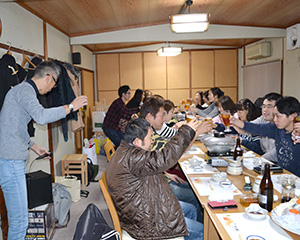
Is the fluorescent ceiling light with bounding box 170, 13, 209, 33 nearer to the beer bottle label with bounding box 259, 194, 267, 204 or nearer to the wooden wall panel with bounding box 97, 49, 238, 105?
the beer bottle label with bounding box 259, 194, 267, 204

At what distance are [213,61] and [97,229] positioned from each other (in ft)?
22.6

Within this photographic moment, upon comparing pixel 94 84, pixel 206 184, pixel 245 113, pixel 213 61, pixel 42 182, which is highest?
pixel 213 61

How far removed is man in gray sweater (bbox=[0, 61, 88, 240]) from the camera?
198 cm

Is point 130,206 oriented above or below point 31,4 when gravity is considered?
below

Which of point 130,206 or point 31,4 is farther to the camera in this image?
point 31,4

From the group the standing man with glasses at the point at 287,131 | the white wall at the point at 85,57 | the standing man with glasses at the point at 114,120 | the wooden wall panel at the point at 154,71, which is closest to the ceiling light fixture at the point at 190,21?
the standing man with glasses at the point at 287,131

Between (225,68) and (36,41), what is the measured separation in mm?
5322

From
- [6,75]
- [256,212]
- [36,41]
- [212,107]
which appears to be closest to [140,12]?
[36,41]

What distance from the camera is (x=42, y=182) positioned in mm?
2699

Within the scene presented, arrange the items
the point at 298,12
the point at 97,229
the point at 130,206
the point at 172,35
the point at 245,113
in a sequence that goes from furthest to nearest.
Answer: the point at 172,35, the point at 298,12, the point at 245,113, the point at 130,206, the point at 97,229

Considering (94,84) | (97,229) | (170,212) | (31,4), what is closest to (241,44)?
(94,84)

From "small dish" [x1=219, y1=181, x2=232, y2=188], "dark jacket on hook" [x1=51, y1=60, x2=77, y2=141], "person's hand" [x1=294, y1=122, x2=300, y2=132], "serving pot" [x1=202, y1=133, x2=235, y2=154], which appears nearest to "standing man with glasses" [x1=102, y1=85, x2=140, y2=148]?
"dark jacket on hook" [x1=51, y1=60, x2=77, y2=141]

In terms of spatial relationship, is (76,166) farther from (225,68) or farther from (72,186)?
(225,68)

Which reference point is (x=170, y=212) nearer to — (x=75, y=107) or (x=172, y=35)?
(x=75, y=107)
